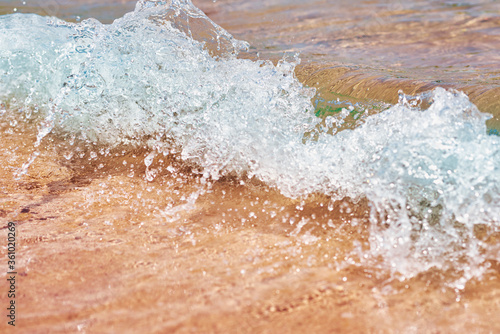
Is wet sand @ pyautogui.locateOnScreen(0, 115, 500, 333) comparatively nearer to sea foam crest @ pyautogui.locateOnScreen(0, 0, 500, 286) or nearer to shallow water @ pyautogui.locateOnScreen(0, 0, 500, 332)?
shallow water @ pyautogui.locateOnScreen(0, 0, 500, 332)

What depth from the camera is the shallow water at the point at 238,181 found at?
5.23ft

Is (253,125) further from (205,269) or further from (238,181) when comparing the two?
(205,269)

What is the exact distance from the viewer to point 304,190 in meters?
2.24

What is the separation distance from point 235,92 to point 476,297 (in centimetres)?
153

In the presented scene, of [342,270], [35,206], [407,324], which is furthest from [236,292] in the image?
[35,206]

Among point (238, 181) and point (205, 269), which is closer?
point (205, 269)

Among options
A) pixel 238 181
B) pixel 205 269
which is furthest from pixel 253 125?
pixel 205 269

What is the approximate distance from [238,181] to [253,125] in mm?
278

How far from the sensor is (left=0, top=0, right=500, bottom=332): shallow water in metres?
1.59

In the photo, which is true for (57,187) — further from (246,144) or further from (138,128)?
(246,144)

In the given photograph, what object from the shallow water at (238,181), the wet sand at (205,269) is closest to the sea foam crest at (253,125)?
the shallow water at (238,181)

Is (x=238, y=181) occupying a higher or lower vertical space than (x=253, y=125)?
lower

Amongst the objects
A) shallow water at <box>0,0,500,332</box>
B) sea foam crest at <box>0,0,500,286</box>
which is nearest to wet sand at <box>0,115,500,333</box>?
shallow water at <box>0,0,500,332</box>

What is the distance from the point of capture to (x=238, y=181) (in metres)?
2.43
